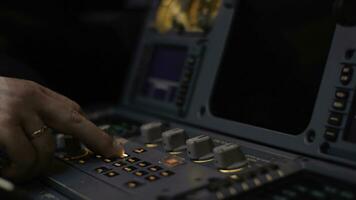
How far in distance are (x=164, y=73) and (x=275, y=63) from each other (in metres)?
0.44

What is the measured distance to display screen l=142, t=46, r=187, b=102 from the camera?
1.54 m

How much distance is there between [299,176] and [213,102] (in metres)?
0.45

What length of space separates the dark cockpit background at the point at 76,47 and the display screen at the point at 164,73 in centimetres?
40

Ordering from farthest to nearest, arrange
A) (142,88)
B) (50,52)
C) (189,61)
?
1. (50,52)
2. (142,88)
3. (189,61)

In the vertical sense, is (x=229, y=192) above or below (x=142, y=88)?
below

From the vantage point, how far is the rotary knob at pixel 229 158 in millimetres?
1027

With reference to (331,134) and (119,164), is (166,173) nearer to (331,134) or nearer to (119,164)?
(119,164)

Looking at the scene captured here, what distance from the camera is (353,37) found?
3.58 ft

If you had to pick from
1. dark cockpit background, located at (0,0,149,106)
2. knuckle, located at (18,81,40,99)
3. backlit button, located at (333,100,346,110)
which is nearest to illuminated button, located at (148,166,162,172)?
knuckle, located at (18,81,40,99)

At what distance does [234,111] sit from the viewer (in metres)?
1.34

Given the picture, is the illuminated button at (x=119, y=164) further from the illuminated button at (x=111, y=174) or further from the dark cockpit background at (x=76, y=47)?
the dark cockpit background at (x=76, y=47)

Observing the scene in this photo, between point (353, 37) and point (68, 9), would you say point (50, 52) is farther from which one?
point (353, 37)

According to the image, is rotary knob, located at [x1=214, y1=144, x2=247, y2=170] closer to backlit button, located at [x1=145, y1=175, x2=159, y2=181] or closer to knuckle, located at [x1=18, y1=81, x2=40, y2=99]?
backlit button, located at [x1=145, y1=175, x2=159, y2=181]

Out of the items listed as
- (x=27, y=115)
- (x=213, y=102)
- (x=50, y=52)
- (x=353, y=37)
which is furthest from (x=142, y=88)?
(x=353, y=37)
